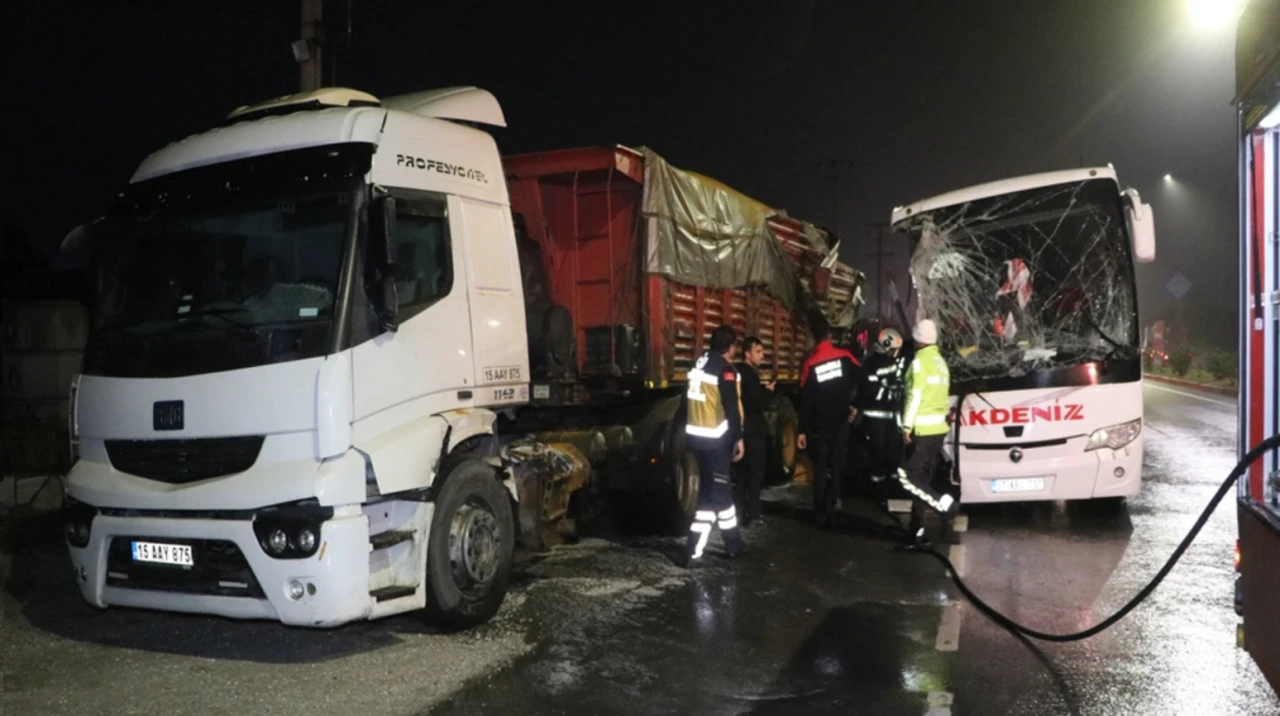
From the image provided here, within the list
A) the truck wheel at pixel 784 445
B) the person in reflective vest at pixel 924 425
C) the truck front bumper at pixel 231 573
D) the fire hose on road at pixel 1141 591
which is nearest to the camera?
the fire hose on road at pixel 1141 591

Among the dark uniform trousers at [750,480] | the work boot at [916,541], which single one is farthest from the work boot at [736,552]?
the dark uniform trousers at [750,480]

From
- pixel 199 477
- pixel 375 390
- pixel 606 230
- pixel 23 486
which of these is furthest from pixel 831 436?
pixel 23 486

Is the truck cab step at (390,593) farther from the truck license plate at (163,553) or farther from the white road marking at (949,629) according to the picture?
the white road marking at (949,629)

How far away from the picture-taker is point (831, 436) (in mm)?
9398

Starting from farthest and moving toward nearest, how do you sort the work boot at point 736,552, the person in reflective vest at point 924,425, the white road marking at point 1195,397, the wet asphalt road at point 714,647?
the white road marking at point 1195,397 → the person in reflective vest at point 924,425 → the work boot at point 736,552 → the wet asphalt road at point 714,647

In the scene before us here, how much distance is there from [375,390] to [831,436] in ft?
17.4

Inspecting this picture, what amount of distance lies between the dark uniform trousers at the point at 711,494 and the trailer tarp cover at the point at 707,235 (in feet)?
5.25

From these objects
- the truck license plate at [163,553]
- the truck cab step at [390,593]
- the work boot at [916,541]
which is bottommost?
the work boot at [916,541]

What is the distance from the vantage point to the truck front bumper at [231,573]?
4809 millimetres

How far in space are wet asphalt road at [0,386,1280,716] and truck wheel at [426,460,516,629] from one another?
0.19 metres

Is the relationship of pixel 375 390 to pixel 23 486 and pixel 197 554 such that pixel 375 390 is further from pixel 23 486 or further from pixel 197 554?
pixel 23 486

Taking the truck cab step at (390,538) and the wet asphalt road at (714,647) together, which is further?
the truck cab step at (390,538)

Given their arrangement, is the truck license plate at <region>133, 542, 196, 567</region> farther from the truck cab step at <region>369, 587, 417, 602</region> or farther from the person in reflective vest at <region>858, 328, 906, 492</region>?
the person in reflective vest at <region>858, 328, 906, 492</region>

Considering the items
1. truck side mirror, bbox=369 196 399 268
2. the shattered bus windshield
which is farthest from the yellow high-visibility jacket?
truck side mirror, bbox=369 196 399 268
